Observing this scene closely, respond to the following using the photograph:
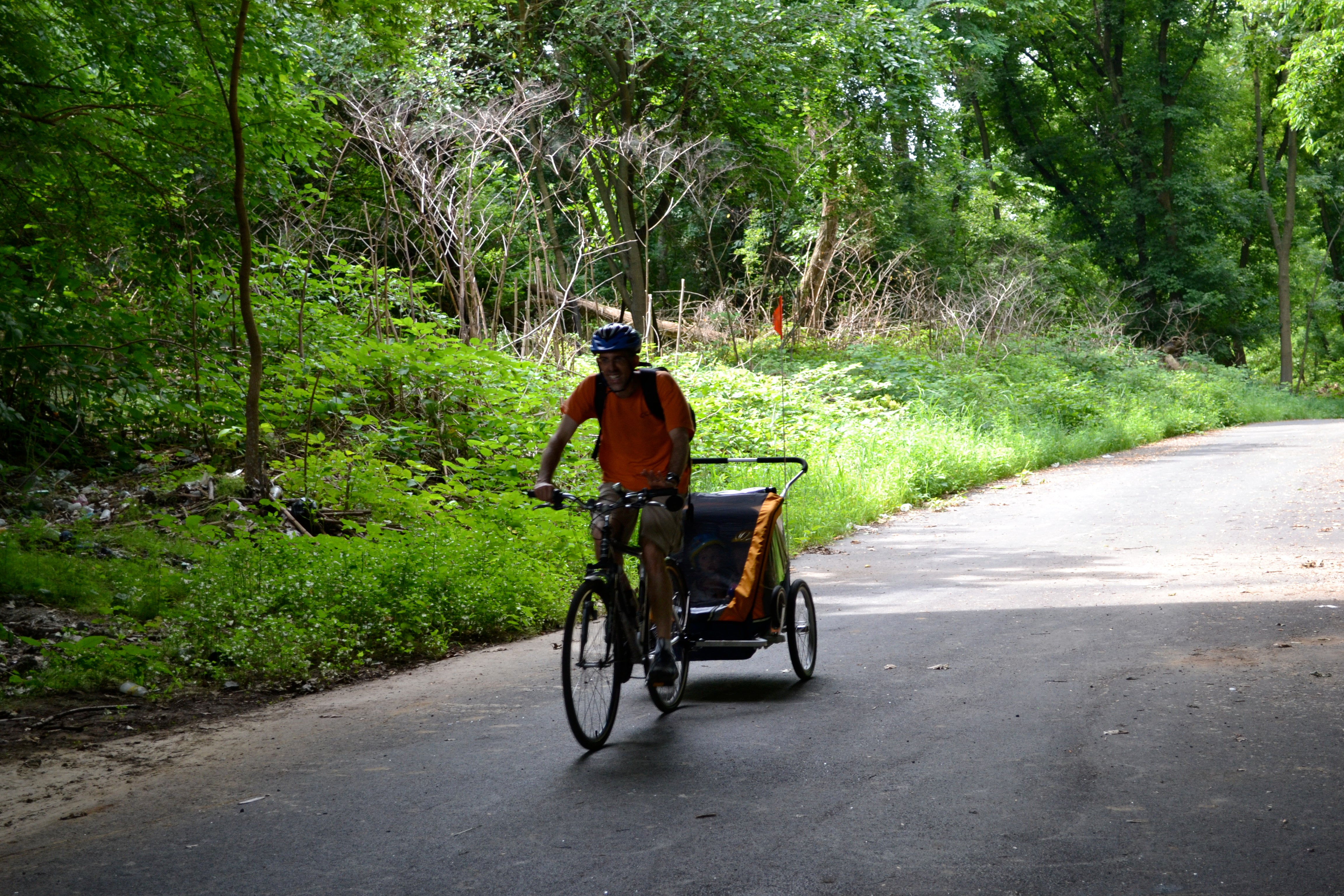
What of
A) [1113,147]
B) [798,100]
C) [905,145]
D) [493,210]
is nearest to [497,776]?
[493,210]

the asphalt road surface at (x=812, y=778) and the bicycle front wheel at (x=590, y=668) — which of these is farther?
the bicycle front wheel at (x=590, y=668)

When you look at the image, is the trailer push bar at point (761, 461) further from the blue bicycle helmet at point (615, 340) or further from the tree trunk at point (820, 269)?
the tree trunk at point (820, 269)

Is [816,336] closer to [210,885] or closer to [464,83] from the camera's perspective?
[464,83]

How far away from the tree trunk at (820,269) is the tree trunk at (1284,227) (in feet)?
75.7

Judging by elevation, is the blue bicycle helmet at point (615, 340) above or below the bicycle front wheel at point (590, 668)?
above

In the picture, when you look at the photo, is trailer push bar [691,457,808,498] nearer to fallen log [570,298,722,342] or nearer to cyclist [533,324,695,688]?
cyclist [533,324,695,688]

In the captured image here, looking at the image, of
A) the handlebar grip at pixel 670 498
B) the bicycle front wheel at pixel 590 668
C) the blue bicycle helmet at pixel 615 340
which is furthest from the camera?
the blue bicycle helmet at pixel 615 340

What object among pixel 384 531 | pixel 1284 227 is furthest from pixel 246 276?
pixel 1284 227

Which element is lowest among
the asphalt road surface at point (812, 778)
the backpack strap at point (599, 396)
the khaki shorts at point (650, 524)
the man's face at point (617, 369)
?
the asphalt road surface at point (812, 778)

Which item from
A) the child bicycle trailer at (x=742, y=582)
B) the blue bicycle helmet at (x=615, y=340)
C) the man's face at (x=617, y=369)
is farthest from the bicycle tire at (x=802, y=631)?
the blue bicycle helmet at (x=615, y=340)

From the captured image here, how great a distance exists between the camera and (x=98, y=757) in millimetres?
5953

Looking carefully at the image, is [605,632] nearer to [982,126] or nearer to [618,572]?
[618,572]

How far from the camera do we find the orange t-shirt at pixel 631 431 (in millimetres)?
6242

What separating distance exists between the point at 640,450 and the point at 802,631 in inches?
68.3
